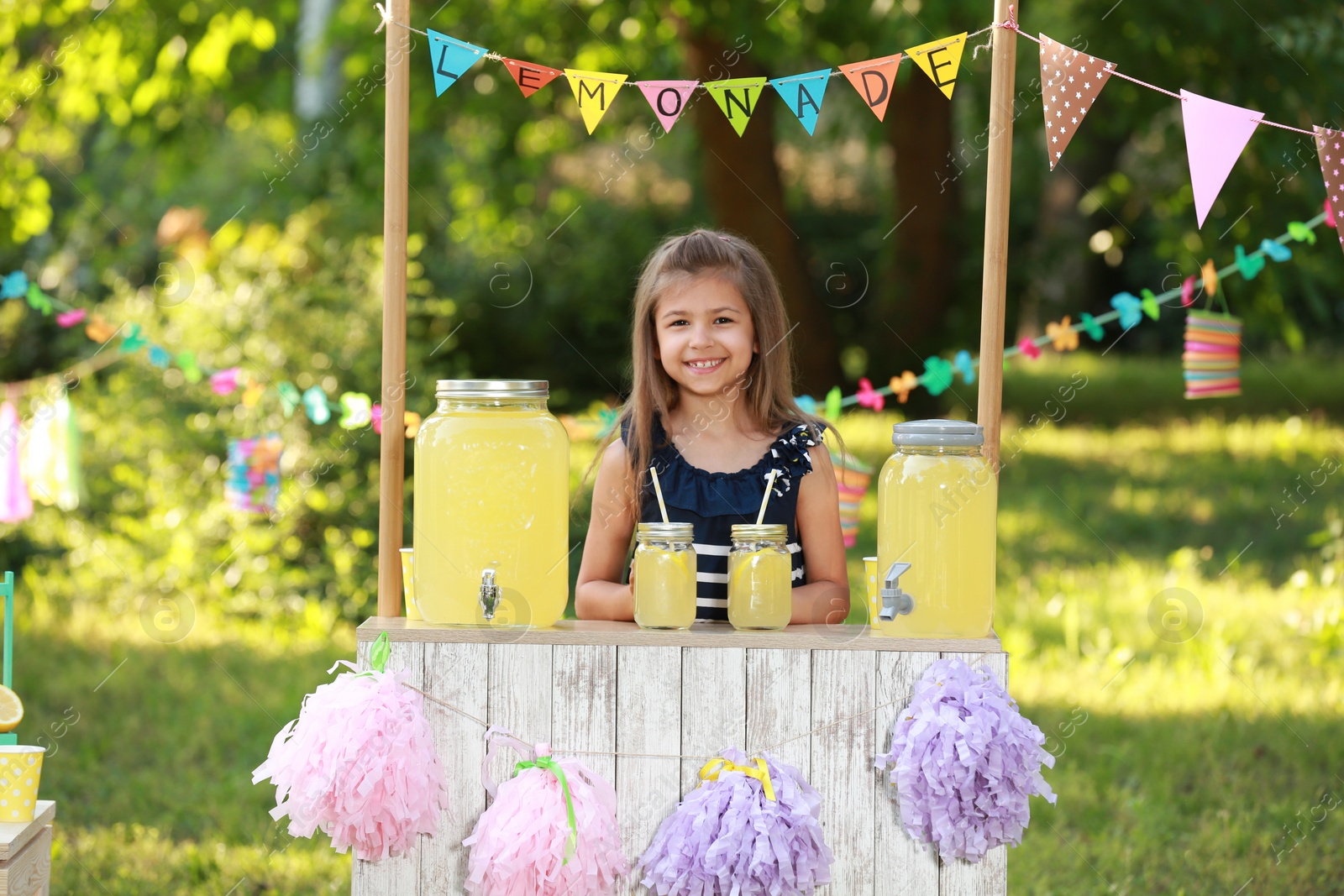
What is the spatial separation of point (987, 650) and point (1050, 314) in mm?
9482

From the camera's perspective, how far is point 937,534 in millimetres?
2018

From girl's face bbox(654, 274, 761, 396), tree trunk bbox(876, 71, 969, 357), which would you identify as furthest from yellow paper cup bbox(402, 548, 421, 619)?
tree trunk bbox(876, 71, 969, 357)

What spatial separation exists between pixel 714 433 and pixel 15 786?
4.38 ft

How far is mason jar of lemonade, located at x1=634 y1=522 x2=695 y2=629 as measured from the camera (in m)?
2.03

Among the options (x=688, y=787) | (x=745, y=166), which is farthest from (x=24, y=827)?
(x=745, y=166)

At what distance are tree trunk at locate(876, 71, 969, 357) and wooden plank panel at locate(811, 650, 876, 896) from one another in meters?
7.30

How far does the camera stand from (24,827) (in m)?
2.05

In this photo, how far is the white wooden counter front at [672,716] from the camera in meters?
2.02

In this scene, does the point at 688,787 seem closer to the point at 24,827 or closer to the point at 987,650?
the point at 987,650

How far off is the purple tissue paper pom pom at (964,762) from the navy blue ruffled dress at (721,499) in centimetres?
58

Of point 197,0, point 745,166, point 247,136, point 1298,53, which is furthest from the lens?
point 247,136

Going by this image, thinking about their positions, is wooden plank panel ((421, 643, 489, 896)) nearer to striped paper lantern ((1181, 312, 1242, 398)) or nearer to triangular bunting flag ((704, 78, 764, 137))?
triangular bunting flag ((704, 78, 764, 137))

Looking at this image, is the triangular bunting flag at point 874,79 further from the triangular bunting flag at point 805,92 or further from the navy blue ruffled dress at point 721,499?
the navy blue ruffled dress at point 721,499

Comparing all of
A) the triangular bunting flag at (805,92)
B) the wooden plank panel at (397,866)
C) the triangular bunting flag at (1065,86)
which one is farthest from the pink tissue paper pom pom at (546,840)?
the triangular bunting flag at (1065,86)
